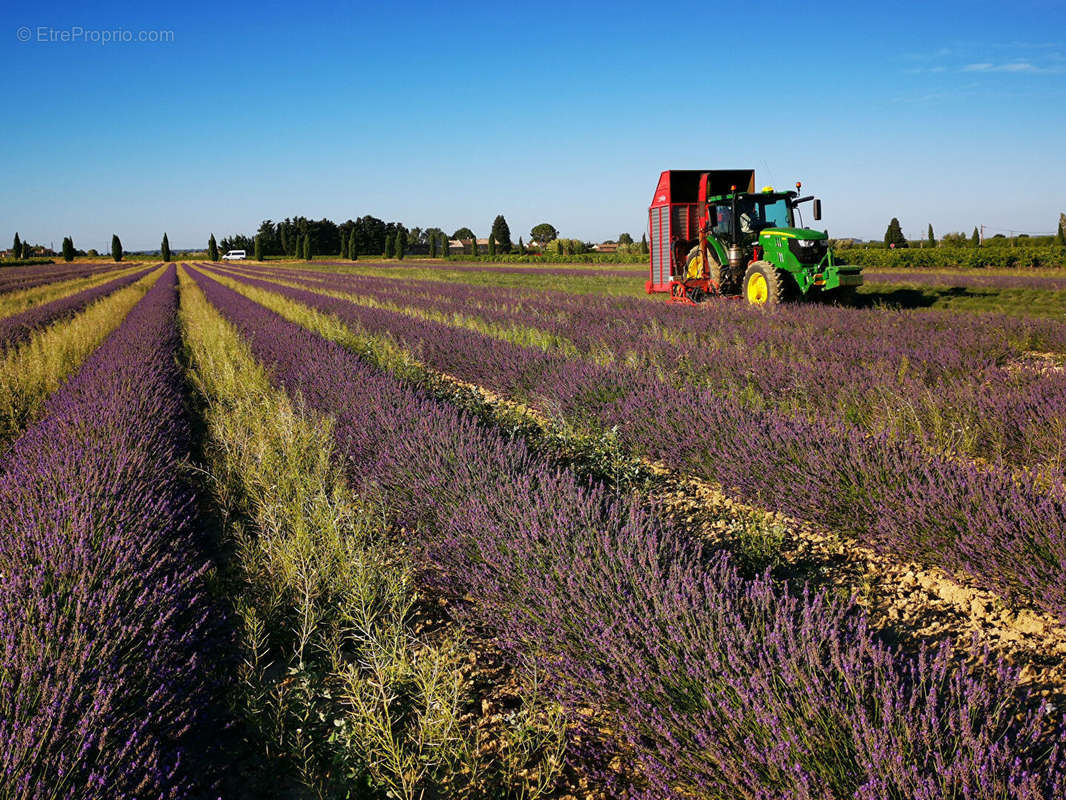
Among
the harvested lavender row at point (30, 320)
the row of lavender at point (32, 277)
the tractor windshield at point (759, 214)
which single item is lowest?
the harvested lavender row at point (30, 320)

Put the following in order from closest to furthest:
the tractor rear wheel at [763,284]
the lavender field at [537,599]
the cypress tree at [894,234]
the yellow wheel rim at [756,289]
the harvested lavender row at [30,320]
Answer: the lavender field at [537,599], the harvested lavender row at [30,320], the tractor rear wheel at [763,284], the yellow wheel rim at [756,289], the cypress tree at [894,234]

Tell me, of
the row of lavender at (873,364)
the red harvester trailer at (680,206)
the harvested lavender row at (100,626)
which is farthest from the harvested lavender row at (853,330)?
the harvested lavender row at (100,626)

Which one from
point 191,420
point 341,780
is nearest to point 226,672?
point 341,780

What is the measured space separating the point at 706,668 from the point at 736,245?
10.8 metres

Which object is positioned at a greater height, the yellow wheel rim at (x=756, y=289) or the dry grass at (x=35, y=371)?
the yellow wheel rim at (x=756, y=289)

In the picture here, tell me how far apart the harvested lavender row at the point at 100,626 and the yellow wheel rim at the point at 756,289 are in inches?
381

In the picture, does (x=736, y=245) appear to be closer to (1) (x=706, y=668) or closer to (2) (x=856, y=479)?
(2) (x=856, y=479)

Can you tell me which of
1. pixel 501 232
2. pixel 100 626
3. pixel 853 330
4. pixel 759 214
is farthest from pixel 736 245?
pixel 501 232

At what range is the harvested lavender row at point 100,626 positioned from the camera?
140cm

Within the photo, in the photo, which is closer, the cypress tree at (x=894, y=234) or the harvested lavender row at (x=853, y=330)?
the harvested lavender row at (x=853, y=330)

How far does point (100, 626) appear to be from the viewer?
183 centimetres

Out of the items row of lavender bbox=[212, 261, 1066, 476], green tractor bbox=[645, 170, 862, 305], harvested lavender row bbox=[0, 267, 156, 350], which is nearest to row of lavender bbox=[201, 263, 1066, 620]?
row of lavender bbox=[212, 261, 1066, 476]

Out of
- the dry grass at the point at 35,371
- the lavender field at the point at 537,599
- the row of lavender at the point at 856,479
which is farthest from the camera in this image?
the dry grass at the point at 35,371

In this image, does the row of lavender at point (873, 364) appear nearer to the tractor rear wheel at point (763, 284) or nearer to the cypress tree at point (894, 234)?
the tractor rear wheel at point (763, 284)
